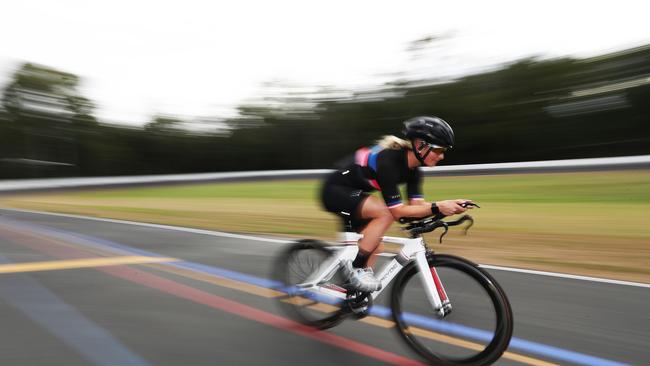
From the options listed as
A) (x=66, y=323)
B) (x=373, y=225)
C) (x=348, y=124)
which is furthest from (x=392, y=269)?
(x=348, y=124)

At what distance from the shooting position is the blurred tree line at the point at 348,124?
30688mm

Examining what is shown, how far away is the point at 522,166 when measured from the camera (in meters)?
19.4

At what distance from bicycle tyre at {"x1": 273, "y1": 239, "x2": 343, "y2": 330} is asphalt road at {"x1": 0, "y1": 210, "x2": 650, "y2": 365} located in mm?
108

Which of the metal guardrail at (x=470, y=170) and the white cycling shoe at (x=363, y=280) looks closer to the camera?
the white cycling shoe at (x=363, y=280)

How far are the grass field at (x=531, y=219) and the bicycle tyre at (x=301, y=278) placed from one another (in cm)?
343

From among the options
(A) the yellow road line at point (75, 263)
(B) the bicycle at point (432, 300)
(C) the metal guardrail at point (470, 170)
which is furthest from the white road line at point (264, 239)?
(C) the metal guardrail at point (470, 170)

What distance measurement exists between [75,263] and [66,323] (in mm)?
2912

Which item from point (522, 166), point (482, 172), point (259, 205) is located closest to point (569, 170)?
point (522, 166)

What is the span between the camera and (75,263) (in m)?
7.15

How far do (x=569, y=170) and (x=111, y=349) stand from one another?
56.0 ft

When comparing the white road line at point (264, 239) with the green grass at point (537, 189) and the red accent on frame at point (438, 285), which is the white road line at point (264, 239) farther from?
the green grass at point (537, 189)

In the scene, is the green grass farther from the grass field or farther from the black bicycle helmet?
the black bicycle helmet

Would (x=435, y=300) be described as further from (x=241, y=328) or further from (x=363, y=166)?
(x=241, y=328)

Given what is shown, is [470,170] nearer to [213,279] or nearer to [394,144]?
[213,279]
